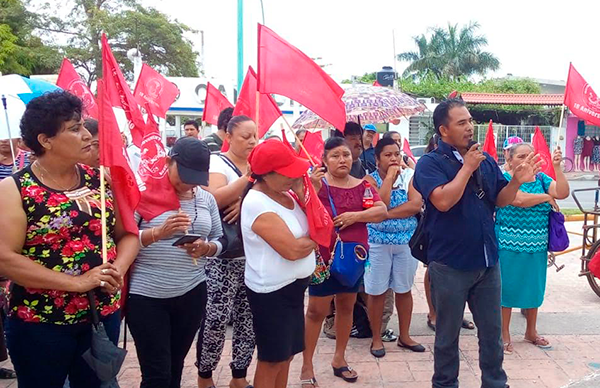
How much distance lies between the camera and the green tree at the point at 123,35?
26.4 meters

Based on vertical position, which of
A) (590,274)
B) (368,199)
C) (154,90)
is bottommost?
→ (590,274)

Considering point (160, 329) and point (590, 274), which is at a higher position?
point (160, 329)

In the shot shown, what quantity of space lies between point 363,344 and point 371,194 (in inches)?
64.1

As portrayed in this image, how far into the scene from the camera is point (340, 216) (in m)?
3.74

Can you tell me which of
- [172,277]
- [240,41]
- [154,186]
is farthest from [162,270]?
[240,41]

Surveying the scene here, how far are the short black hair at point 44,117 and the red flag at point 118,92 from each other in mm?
279

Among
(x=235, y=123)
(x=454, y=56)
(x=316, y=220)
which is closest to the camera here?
(x=316, y=220)

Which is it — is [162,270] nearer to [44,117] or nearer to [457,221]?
[44,117]

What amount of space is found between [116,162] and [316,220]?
1.13m

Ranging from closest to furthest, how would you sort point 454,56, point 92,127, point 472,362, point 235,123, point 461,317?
point 461,317
point 92,127
point 235,123
point 472,362
point 454,56

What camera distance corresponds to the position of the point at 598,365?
4.25 metres

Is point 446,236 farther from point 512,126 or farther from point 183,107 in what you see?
point 512,126

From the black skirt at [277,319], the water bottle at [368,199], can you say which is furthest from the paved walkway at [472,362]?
the water bottle at [368,199]

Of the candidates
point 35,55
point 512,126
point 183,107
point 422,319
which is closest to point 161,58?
point 35,55
